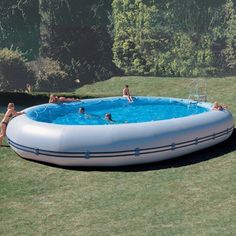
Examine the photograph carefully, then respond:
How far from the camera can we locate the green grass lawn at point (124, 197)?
9.79 m

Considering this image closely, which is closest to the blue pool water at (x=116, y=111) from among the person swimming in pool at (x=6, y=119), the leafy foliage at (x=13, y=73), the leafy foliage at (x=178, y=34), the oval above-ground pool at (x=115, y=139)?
the person swimming in pool at (x=6, y=119)

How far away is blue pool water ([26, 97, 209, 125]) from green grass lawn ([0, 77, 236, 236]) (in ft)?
10.5

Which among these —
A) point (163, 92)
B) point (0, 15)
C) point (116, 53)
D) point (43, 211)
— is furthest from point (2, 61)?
point (43, 211)

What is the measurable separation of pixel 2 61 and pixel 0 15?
7.24 metres

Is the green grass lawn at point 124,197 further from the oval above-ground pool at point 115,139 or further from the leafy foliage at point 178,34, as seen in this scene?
the leafy foliage at point 178,34

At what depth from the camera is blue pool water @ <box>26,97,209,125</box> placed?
17906 millimetres

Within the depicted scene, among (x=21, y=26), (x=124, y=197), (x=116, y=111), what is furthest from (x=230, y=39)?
(x=124, y=197)

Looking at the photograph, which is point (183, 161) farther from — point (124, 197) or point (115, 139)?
point (124, 197)

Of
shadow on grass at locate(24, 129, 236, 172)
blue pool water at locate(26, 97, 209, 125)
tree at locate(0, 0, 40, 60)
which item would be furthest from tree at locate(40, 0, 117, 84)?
shadow on grass at locate(24, 129, 236, 172)

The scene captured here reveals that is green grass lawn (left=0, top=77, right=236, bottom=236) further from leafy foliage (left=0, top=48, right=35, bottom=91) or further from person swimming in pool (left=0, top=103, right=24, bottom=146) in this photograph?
leafy foliage (left=0, top=48, right=35, bottom=91)

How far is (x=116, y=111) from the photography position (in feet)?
68.3

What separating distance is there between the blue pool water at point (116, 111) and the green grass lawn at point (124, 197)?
321 cm

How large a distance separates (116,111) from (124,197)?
378 inches

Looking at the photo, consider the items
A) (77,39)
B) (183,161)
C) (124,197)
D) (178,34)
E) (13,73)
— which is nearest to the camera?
(124,197)
